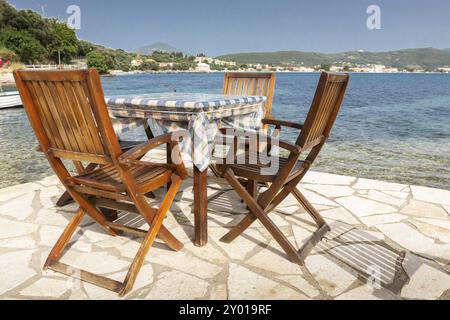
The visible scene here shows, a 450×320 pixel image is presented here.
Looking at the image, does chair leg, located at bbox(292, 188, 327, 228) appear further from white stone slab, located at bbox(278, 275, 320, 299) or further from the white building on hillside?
the white building on hillside

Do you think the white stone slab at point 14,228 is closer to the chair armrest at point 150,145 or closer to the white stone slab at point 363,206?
the chair armrest at point 150,145

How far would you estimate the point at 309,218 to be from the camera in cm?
310

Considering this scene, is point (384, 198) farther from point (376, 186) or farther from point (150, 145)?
point (150, 145)

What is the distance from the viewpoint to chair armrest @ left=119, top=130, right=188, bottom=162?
1.88 meters

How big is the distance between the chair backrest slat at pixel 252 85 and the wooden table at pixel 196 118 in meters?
1.14

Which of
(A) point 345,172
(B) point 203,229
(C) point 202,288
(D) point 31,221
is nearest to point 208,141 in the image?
(B) point 203,229

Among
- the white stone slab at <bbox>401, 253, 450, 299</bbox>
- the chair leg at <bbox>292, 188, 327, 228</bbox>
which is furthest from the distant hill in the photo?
the white stone slab at <bbox>401, 253, 450, 299</bbox>

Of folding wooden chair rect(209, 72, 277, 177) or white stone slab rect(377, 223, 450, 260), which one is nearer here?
white stone slab rect(377, 223, 450, 260)

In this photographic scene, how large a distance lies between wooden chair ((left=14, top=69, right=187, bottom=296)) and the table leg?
0.13 m

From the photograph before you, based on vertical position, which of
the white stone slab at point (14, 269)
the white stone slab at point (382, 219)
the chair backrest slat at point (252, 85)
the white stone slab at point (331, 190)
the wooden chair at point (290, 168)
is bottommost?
the white stone slab at point (14, 269)

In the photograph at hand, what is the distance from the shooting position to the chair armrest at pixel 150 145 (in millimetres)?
1876

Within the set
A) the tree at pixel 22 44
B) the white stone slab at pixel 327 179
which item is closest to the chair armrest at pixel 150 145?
the white stone slab at pixel 327 179

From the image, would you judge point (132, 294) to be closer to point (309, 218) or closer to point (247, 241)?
point (247, 241)
